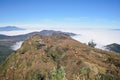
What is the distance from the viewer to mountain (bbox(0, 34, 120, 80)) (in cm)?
10969

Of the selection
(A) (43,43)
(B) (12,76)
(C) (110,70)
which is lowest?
(B) (12,76)

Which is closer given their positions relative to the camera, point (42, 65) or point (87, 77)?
point (87, 77)

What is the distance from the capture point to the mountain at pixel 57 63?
110 m

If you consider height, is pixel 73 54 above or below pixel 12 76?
above

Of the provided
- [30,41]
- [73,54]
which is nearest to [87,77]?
[73,54]

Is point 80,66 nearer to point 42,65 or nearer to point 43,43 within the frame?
point 42,65

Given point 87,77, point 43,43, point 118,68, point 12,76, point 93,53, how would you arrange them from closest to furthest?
point 87,77, point 118,68, point 12,76, point 93,53, point 43,43

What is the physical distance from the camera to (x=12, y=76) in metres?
129

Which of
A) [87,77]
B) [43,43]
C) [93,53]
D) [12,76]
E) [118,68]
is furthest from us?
[43,43]

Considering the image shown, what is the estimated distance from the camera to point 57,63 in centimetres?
12706

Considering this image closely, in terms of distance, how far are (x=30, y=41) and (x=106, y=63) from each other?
2543 inches

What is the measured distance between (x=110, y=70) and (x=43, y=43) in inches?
2342

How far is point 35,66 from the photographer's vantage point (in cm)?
12250

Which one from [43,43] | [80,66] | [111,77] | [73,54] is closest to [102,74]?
[111,77]
